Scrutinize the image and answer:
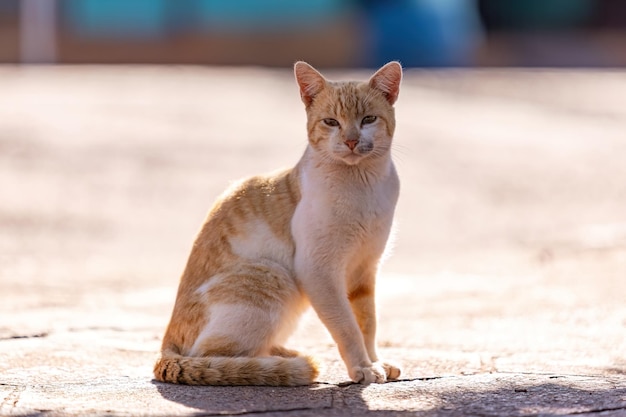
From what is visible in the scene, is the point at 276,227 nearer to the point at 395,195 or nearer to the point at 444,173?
the point at 395,195

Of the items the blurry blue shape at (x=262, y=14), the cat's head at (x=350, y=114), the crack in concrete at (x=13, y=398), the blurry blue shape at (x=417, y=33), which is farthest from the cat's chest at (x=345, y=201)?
the blurry blue shape at (x=262, y=14)

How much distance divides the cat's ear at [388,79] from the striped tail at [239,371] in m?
1.22

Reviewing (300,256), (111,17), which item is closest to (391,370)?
(300,256)

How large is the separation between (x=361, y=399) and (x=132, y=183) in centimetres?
681

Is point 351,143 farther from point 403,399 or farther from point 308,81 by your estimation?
point 403,399

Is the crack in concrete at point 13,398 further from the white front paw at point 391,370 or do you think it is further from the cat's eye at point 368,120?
the cat's eye at point 368,120

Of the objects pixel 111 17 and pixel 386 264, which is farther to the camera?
pixel 111 17

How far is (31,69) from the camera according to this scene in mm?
15680

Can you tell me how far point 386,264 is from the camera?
791 centimetres

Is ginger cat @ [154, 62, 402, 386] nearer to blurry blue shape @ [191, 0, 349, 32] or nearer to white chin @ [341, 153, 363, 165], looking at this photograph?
white chin @ [341, 153, 363, 165]

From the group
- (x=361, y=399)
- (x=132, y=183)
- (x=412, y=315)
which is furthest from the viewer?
(x=132, y=183)

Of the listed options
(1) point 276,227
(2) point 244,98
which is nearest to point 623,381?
(1) point 276,227

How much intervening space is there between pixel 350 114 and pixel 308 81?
0.28 meters

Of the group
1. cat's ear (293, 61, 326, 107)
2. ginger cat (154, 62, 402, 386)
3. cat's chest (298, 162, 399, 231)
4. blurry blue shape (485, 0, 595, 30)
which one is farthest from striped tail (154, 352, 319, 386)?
blurry blue shape (485, 0, 595, 30)
